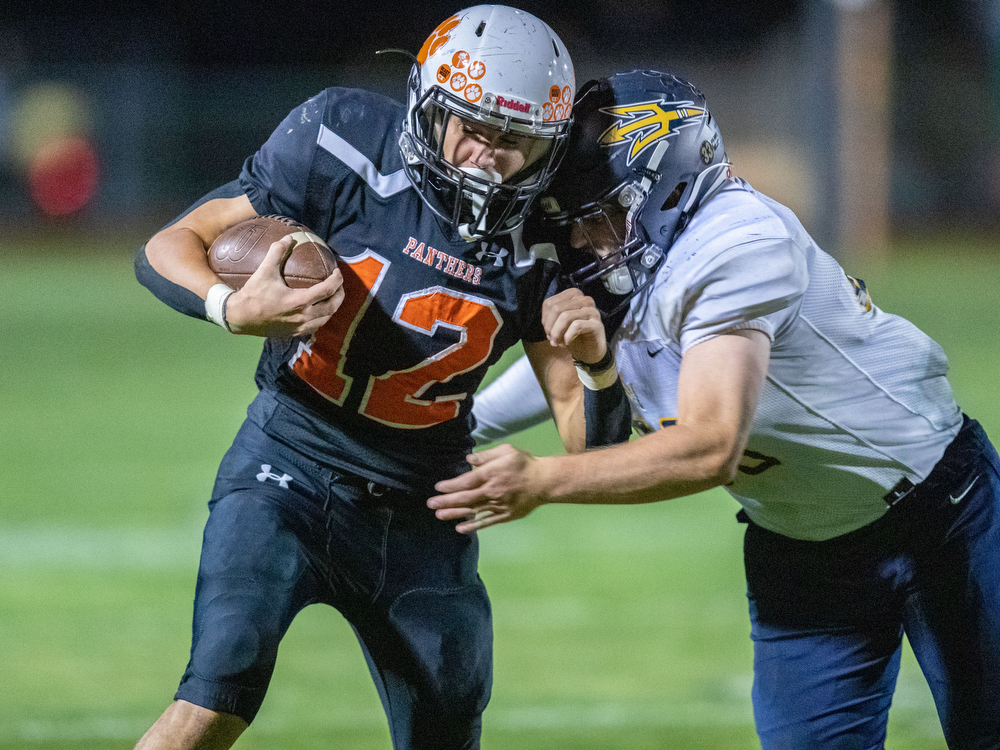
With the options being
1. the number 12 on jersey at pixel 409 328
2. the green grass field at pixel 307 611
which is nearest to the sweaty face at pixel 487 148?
the number 12 on jersey at pixel 409 328

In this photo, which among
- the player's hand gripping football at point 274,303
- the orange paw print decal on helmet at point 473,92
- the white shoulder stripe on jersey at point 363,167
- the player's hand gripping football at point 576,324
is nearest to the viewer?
the player's hand gripping football at point 274,303

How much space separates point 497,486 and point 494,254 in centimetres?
71

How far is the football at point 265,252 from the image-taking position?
8.48 ft

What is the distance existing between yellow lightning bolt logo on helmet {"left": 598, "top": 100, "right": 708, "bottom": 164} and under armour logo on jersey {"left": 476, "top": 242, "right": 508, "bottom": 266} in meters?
0.33

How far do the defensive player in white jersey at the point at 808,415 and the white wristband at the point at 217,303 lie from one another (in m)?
0.68

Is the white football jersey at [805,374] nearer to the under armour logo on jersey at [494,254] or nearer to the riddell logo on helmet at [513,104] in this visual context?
the under armour logo on jersey at [494,254]

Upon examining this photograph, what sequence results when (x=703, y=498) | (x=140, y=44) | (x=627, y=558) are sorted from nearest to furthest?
(x=627, y=558), (x=703, y=498), (x=140, y=44)

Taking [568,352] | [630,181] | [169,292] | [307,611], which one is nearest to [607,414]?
[568,352]

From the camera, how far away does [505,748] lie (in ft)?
11.8

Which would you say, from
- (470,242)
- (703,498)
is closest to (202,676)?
(470,242)

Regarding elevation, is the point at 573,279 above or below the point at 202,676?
above

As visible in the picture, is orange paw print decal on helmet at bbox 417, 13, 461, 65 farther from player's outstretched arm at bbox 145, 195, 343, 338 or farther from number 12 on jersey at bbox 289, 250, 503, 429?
player's outstretched arm at bbox 145, 195, 343, 338

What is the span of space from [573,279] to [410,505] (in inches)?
26.2

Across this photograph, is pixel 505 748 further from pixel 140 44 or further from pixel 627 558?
pixel 140 44
